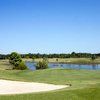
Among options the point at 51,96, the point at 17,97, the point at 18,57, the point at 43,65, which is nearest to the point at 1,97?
the point at 17,97

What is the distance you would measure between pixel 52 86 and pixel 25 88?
2533 mm

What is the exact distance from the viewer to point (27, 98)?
18.4 m

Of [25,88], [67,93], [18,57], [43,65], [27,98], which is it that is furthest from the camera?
[18,57]

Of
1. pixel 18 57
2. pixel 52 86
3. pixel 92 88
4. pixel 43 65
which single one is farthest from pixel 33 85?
pixel 18 57

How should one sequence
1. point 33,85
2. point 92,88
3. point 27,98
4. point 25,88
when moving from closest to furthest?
point 27,98 < point 92,88 < point 25,88 < point 33,85

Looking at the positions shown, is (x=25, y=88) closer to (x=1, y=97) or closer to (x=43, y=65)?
(x=1, y=97)

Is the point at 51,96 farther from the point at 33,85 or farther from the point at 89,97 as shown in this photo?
the point at 33,85

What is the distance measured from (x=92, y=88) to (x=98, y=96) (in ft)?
5.19

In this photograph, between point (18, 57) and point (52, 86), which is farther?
point (18, 57)

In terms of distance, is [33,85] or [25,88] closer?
[25,88]

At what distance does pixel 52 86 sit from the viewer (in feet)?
81.9

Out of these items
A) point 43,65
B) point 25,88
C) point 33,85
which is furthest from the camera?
point 43,65

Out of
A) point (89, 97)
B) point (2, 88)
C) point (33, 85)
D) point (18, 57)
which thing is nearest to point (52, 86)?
point (33, 85)

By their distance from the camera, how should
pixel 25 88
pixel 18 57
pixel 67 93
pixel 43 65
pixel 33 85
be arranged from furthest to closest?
1. pixel 18 57
2. pixel 43 65
3. pixel 33 85
4. pixel 25 88
5. pixel 67 93
